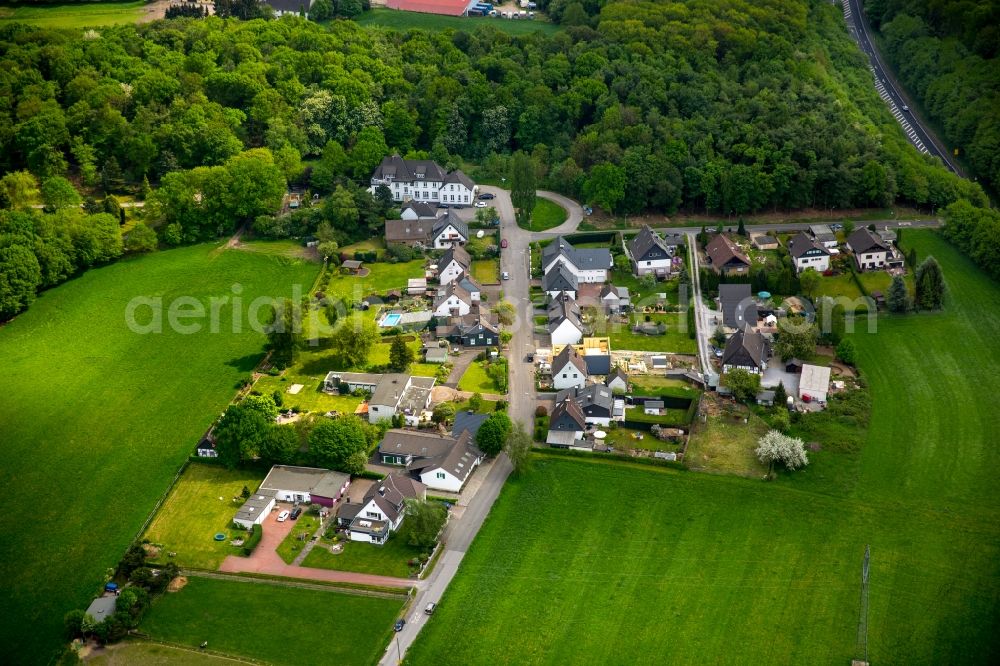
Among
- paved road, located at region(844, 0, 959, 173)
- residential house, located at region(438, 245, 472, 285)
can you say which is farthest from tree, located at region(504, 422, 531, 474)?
paved road, located at region(844, 0, 959, 173)

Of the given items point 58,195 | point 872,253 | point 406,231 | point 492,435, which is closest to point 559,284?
point 406,231

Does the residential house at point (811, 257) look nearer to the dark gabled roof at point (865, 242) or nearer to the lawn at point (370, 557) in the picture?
the dark gabled roof at point (865, 242)

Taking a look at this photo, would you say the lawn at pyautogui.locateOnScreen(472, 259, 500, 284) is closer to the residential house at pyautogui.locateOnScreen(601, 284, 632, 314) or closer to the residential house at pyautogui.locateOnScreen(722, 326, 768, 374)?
the residential house at pyautogui.locateOnScreen(601, 284, 632, 314)

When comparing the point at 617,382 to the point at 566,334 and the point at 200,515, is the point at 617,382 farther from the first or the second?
the point at 200,515

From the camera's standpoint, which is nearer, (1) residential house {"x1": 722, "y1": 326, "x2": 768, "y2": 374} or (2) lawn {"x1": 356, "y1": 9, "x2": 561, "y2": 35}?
(1) residential house {"x1": 722, "y1": 326, "x2": 768, "y2": 374}

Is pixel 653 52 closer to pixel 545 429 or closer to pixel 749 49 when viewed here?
pixel 749 49

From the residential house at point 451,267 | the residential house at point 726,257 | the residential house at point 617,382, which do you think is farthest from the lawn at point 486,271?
the residential house at point 617,382
